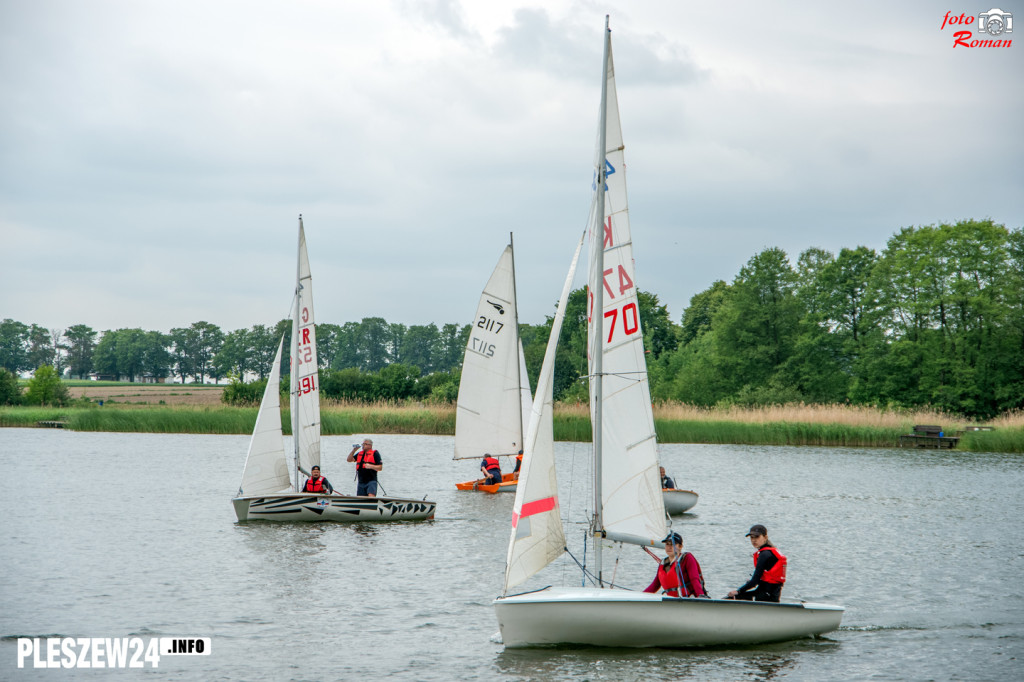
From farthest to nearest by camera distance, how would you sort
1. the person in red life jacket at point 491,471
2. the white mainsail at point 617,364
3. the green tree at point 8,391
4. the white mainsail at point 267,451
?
the green tree at point 8,391 → the person in red life jacket at point 491,471 → the white mainsail at point 267,451 → the white mainsail at point 617,364

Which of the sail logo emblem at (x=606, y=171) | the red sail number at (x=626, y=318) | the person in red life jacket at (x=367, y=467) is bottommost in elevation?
the person in red life jacket at (x=367, y=467)

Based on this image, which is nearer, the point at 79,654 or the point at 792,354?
the point at 79,654

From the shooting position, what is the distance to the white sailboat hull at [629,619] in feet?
39.4

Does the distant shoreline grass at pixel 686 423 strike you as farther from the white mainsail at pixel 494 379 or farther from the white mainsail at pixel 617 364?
the white mainsail at pixel 617 364

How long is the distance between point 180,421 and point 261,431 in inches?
1299

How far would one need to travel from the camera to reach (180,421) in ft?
174

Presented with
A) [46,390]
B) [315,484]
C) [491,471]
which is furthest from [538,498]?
[46,390]

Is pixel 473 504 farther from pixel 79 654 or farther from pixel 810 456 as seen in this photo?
pixel 810 456

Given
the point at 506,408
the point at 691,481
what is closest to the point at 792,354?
the point at 691,481

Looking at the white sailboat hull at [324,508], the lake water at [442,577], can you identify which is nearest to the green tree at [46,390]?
the lake water at [442,577]

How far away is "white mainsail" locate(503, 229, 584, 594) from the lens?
12.0 m

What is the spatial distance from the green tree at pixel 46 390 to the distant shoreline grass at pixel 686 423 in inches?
963

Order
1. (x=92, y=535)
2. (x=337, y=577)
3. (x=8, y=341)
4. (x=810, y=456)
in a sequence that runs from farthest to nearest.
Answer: (x=8, y=341) < (x=810, y=456) < (x=92, y=535) < (x=337, y=577)

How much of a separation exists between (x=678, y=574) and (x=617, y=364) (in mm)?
2768
